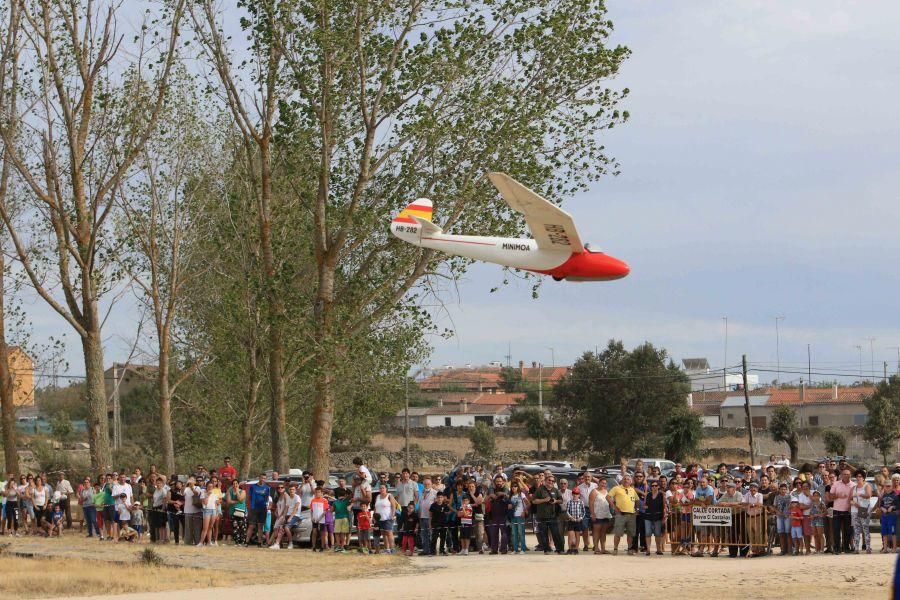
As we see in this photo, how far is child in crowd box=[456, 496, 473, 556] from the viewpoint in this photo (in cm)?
2436

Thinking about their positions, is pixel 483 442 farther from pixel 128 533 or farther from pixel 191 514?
pixel 191 514

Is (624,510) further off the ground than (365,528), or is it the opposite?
(624,510)

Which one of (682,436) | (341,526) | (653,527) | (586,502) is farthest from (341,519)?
(682,436)

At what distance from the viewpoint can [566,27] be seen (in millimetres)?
30562

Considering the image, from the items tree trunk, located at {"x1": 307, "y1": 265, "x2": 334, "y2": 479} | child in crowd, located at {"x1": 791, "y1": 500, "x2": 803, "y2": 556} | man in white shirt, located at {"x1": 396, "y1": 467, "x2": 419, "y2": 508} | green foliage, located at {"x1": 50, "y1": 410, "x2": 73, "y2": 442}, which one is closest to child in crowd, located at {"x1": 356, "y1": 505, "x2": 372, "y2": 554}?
man in white shirt, located at {"x1": 396, "y1": 467, "x2": 419, "y2": 508}

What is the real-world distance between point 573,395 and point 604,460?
5.59m

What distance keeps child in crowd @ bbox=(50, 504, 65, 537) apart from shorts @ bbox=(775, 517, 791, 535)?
16.9m

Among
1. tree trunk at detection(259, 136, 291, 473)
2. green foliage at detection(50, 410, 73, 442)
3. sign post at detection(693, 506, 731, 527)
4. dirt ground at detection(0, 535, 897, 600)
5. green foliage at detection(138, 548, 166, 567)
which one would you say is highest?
tree trunk at detection(259, 136, 291, 473)

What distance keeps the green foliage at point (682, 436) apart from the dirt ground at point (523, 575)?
4046 centimetres

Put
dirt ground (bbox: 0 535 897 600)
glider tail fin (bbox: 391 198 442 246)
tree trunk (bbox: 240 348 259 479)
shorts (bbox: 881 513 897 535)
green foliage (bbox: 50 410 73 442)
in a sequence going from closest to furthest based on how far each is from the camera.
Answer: dirt ground (bbox: 0 535 897 600) → shorts (bbox: 881 513 897 535) → glider tail fin (bbox: 391 198 442 246) → tree trunk (bbox: 240 348 259 479) → green foliage (bbox: 50 410 73 442)

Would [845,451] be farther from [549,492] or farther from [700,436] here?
[549,492]

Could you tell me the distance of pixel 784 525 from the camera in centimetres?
2264

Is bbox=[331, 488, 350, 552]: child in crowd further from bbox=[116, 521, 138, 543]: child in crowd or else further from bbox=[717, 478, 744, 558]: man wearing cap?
bbox=[717, 478, 744, 558]: man wearing cap

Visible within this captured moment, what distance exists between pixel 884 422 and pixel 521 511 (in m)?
50.9
